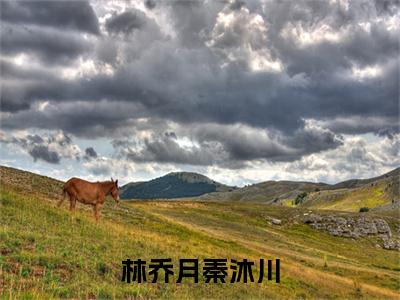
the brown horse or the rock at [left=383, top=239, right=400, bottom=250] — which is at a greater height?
the brown horse

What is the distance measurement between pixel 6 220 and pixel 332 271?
3528cm

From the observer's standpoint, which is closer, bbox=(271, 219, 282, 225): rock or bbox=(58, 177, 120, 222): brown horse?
bbox=(58, 177, 120, 222): brown horse

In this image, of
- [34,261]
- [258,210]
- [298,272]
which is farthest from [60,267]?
[258,210]

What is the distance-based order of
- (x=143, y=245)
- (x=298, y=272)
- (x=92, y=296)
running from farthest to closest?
(x=298, y=272)
(x=143, y=245)
(x=92, y=296)

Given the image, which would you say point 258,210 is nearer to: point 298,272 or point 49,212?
point 298,272

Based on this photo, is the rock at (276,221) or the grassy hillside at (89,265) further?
the rock at (276,221)

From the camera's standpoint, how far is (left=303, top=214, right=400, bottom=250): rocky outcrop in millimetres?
111125

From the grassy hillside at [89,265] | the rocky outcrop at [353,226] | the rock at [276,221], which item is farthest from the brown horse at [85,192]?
the rocky outcrop at [353,226]

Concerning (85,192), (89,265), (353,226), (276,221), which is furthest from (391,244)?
(89,265)

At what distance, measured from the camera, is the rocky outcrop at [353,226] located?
111125 mm

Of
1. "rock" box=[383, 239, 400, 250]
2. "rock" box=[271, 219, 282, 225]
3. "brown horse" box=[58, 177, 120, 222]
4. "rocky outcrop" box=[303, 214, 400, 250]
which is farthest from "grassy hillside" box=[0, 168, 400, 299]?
"rock" box=[383, 239, 400, 250]

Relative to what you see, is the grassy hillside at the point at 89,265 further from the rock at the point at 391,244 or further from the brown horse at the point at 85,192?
the rock at the point at 391,244

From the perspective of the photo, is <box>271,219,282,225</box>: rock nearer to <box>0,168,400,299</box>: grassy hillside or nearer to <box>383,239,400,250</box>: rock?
<box>383,239,400,250</box>: rock

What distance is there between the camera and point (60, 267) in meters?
17.5
